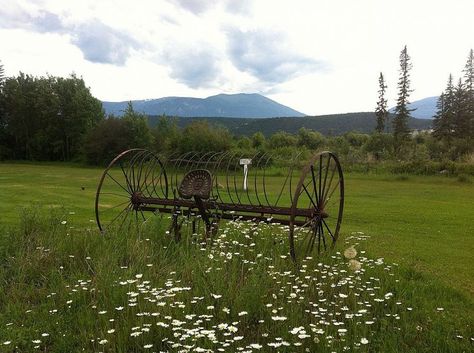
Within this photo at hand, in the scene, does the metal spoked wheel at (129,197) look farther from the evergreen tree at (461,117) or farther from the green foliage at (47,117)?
the evergreen tree at (461,117)

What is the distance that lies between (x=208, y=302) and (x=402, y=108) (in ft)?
161

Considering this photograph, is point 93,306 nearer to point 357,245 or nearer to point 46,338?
point 46,338

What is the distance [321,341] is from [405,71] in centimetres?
5346

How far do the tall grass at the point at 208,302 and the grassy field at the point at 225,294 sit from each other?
0.06ft

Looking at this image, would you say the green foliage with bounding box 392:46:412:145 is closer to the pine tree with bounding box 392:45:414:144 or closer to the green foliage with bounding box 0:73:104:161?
the pine tree with bounding box 392:45:414:144

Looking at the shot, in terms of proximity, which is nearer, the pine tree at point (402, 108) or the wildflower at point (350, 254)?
the wildflower at point (350, 254)

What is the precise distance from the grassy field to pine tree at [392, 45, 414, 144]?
42550mm

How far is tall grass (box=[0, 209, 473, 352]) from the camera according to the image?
4.00 metres

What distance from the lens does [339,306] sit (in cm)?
468

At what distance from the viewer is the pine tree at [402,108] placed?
48.3 metres

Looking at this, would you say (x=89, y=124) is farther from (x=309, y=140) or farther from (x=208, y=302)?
(x=208, y=302)

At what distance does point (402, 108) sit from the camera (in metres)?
48.9

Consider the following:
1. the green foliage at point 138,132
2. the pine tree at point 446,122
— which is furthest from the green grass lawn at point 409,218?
the pine tree at point 446,122

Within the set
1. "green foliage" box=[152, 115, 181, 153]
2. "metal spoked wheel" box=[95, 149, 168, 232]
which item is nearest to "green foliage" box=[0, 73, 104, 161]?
"green foliage" box=[152, 115, 181, 153]
